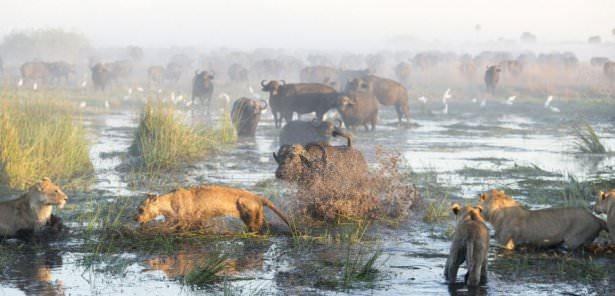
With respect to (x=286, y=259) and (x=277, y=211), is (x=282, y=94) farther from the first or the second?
(x=286, y=259)

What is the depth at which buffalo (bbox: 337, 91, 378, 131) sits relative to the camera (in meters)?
24.2

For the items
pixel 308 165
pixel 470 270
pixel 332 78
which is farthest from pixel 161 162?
pixel 332 78

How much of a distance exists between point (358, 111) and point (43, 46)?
64.8 m

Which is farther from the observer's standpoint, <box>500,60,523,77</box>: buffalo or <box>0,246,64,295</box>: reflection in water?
<box>500,60,523,77</box>: buffalo

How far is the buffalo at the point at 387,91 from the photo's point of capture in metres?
28.4

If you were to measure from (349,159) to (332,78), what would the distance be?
3326 cm

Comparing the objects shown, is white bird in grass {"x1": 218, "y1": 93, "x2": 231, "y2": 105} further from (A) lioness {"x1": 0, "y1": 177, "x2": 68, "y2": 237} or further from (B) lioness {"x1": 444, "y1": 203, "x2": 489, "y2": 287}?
(B) lioness {"x1": 444, "y1": 203, "x2": 489, "y2": 287}

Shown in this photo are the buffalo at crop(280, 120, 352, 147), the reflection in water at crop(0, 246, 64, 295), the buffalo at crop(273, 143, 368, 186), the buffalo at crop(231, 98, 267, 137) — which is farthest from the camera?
the buffalo at crop(231, 98, 267, 137)

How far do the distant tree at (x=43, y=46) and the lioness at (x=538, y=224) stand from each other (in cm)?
7393

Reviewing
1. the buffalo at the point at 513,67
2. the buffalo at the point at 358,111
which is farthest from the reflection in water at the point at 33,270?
the buffalo at the point at 513,67

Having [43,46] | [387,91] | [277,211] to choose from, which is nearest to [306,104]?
[387,91]

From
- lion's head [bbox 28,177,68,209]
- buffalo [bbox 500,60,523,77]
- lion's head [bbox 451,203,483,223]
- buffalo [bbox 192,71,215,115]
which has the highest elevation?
buffalo [bbox 500,60,523,77]

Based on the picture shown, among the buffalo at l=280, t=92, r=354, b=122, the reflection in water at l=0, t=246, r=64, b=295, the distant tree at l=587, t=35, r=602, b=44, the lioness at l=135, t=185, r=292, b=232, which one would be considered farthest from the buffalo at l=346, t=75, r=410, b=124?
the distant tree at l=587, t=35, r=602, b=44

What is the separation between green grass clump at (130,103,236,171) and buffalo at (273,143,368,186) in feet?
11.4
